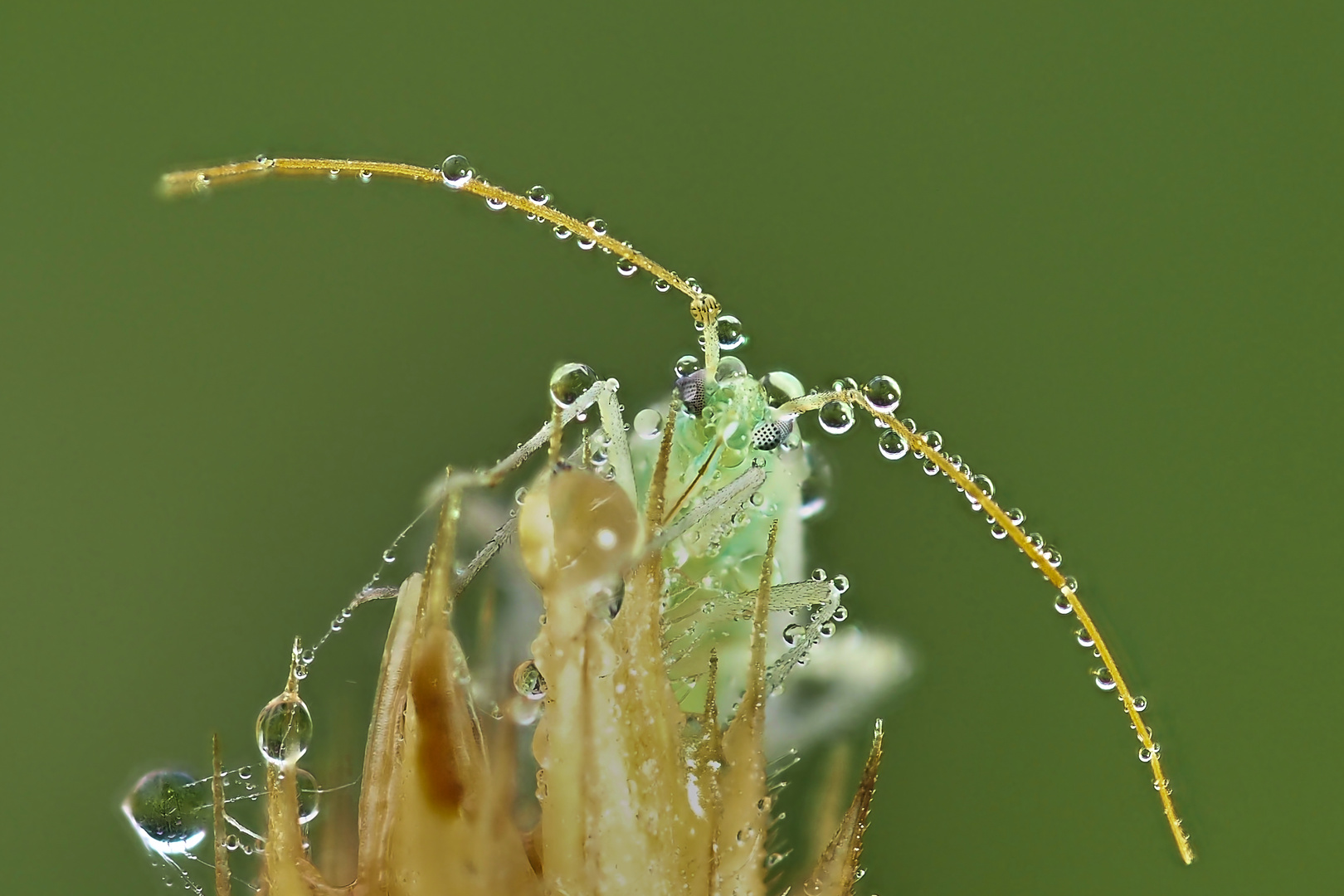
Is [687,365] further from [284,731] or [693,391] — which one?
[284,731]

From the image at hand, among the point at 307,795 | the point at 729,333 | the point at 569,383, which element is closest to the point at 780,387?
the point at 729,333

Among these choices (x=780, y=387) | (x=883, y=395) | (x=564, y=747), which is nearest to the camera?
(x=564, y=747)

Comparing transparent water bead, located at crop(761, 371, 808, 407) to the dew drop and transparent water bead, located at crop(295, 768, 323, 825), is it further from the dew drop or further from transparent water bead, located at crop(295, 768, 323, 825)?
A: transparent water bead, located at crop(295, 768, 323, 825)

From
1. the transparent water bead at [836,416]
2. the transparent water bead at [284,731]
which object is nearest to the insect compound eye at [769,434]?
the transparent water bead at [836,416]

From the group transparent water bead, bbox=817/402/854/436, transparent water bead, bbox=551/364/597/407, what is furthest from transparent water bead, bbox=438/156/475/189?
transparent water bead, bbox=817/402/854/436

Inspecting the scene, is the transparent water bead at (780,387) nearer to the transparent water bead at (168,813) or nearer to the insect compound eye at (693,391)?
the insect compound eye at (693,391)

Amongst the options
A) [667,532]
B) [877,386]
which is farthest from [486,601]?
[877,386]
